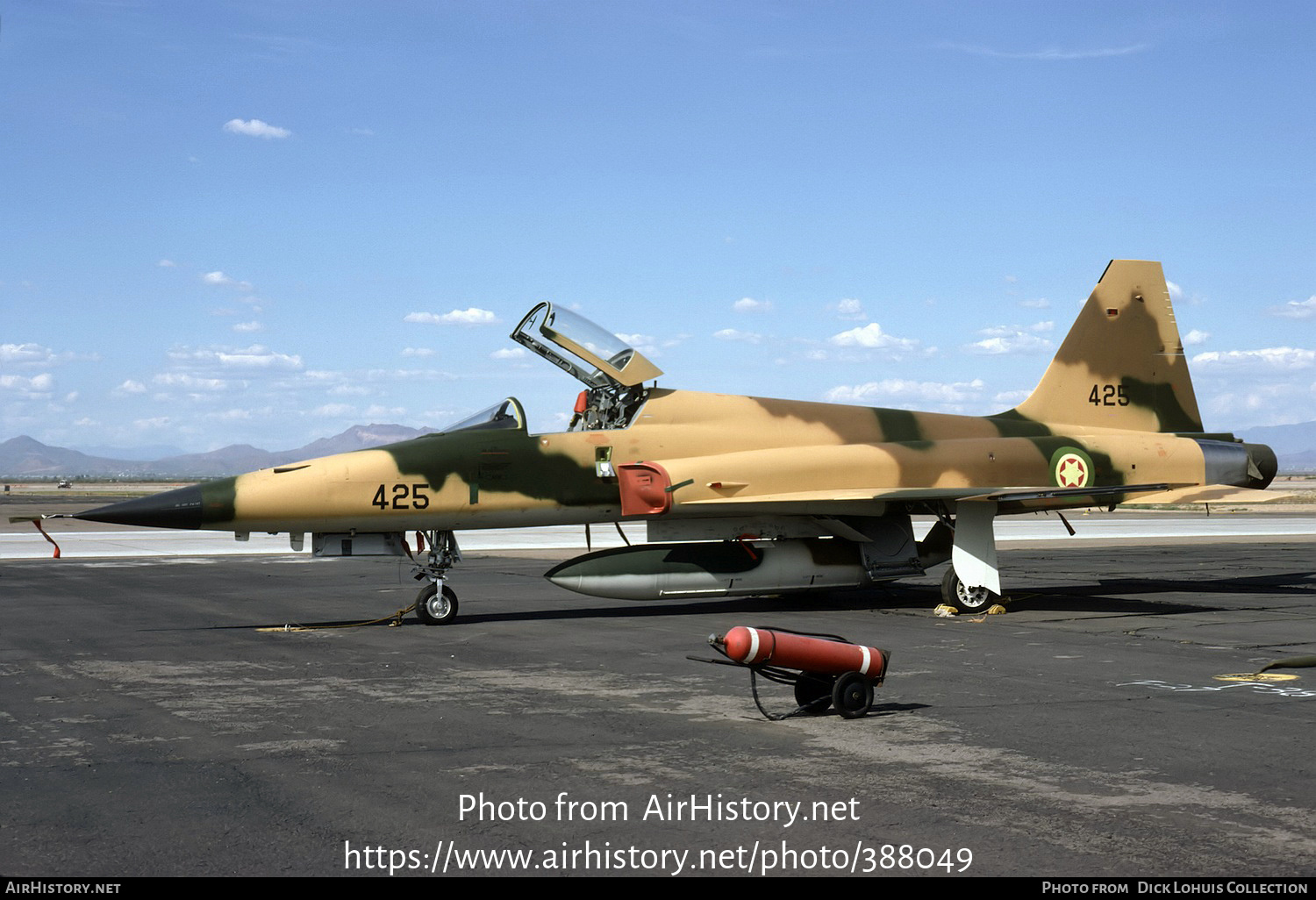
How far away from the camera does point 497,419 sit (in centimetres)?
1593

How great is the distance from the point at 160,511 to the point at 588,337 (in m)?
5.94

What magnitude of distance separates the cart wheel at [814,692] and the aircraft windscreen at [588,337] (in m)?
8.33

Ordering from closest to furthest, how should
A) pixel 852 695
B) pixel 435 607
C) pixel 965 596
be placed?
pixel 852 695 → pixel 435 607 → pixel 965 596

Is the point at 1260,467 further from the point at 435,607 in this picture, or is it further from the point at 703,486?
the point at 435,607

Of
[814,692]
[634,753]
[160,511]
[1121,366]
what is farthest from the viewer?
Answer: [1121,366]

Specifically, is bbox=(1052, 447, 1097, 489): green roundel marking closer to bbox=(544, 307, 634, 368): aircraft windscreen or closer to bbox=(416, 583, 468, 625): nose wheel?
bbox=(544, 307, 634, 368): aircraft windscreen

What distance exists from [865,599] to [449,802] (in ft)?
42.4

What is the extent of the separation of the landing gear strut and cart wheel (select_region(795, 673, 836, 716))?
718 cm

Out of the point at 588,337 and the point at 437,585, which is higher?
the point at 588,337

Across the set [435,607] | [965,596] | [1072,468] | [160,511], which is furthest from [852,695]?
[1072,468]

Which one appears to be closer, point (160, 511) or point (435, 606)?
point (160, 511)

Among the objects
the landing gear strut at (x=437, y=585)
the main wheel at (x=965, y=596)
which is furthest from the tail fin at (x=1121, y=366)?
the landing gear strut at (x=437, y=585)
